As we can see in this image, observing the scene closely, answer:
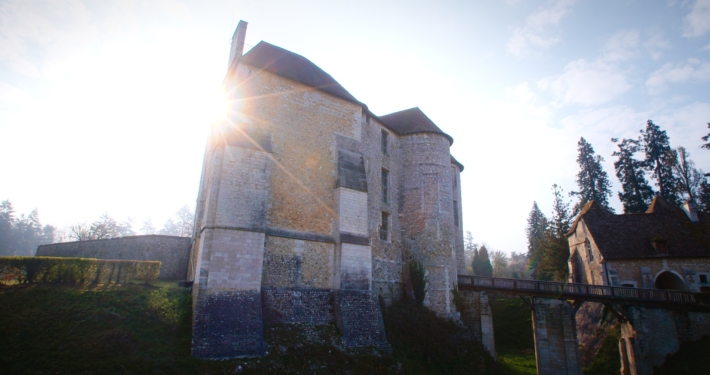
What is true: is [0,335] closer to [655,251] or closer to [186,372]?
[186,372]

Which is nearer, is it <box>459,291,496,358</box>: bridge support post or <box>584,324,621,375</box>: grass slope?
<box>459,291,496,358</box>: bridge support post

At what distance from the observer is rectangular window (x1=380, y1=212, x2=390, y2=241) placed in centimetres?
1881

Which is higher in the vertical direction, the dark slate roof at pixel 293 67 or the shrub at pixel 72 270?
the dark slate roof at pixel 293 67

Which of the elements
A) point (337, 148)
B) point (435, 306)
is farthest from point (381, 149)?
point (435, 306)

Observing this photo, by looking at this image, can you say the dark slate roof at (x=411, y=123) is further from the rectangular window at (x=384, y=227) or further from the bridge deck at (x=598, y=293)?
the bridge deck at (x=598, y=293)

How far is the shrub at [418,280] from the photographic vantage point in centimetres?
1859

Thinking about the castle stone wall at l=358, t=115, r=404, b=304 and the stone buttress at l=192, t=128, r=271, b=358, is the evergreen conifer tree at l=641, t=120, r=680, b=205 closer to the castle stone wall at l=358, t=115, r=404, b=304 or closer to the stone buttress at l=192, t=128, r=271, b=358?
the castle stone wall at l=358, t=115, r=404, b=304

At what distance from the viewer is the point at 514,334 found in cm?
2847

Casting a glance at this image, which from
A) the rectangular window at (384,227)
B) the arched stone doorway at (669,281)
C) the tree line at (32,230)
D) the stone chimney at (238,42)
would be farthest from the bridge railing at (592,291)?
the tree line at (32,230)

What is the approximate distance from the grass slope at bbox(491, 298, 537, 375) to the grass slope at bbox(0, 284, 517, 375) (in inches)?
499

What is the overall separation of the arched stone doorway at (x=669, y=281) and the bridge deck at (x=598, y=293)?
13.8 ft

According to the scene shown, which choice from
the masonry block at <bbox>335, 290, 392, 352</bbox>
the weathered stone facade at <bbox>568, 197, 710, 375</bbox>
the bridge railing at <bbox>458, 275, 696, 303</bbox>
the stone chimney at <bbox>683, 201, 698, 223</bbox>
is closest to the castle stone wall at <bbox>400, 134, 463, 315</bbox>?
the bridge railing at <bbox>458, 275, 696, 303</bbox>

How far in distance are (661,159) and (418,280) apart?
88.8ft

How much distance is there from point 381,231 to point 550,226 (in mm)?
21923
